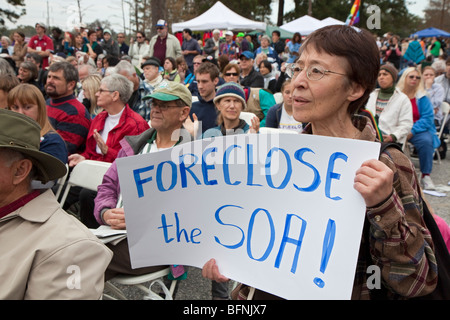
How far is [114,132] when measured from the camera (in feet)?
13.8

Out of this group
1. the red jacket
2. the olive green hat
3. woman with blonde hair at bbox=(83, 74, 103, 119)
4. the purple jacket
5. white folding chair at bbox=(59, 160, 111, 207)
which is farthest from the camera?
woman with blonde hair at bbox=(83, 74, 103, 119)

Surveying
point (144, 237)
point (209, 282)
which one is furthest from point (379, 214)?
point (209, 282)

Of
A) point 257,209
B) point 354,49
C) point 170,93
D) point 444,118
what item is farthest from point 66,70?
point 444,118

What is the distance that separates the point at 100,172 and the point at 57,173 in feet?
5.00

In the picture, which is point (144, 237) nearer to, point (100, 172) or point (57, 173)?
point (57, 173)

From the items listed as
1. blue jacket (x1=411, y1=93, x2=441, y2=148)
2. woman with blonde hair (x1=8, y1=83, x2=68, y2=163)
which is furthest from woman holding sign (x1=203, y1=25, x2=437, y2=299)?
blue jacket (x1=411, y1=93, x2=441, y2=148)

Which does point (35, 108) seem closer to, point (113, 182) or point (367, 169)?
point (113, 182)

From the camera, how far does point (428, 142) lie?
5.99 metres

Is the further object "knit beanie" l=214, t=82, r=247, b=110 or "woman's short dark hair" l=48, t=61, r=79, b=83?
"woman's short dark hair" l=48, t=61, r=79, b=83

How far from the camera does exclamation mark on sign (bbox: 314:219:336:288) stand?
1.26 meters

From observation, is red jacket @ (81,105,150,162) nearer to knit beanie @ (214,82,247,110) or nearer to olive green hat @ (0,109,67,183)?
knit beanie @ (214,82,247,110)

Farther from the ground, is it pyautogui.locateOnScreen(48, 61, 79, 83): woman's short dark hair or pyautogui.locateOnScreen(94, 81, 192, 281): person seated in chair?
pyautogui.locateOnScreen(48, 61, 79, 83): woman's short dark hair

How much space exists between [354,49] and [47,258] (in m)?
1.29

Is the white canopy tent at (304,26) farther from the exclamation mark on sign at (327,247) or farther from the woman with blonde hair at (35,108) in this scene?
the exclamation mark on sign at (327,247)
